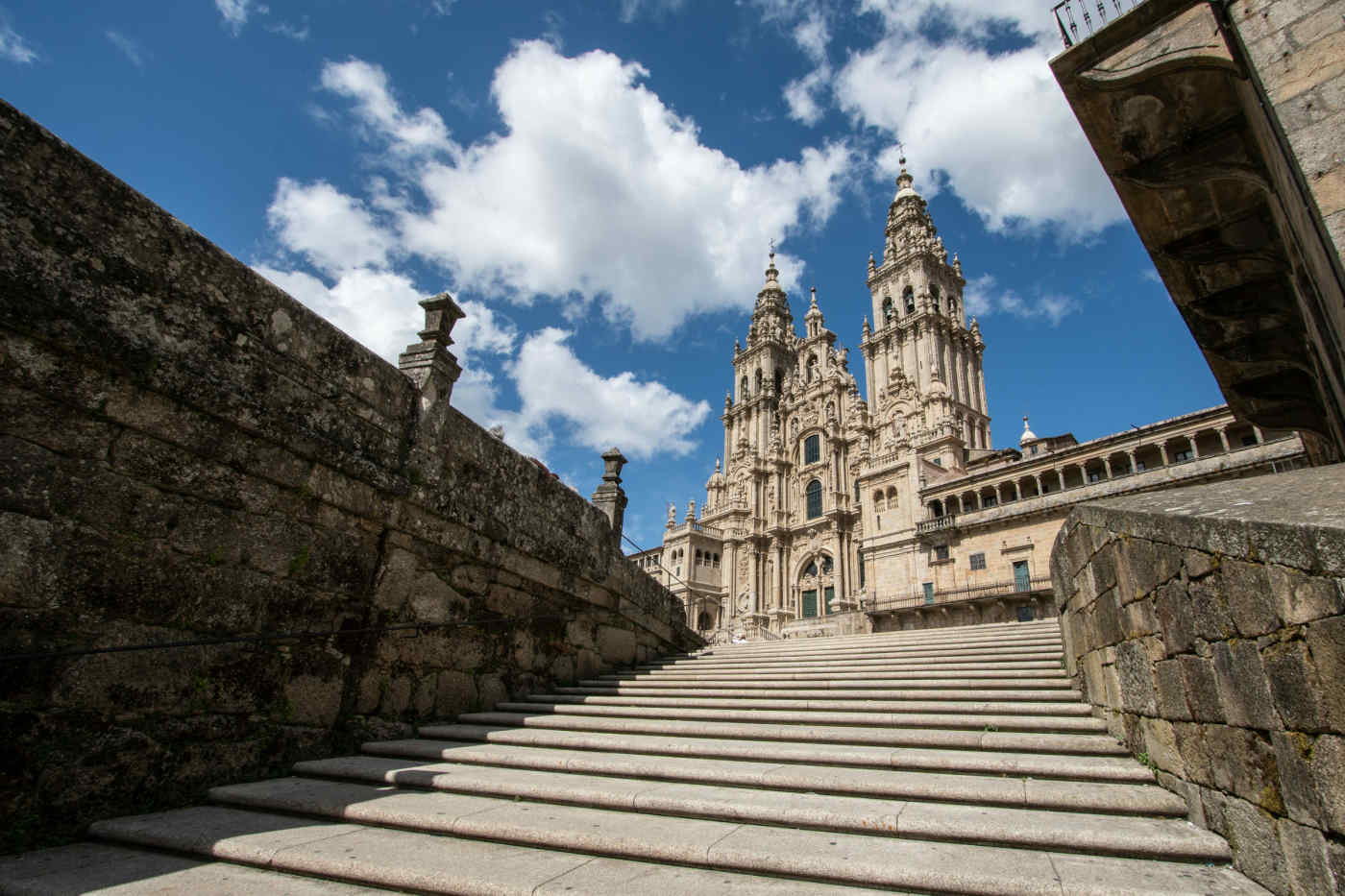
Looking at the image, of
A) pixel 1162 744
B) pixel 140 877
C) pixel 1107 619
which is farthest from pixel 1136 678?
pixel 140 877

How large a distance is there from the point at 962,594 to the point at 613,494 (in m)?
22.2

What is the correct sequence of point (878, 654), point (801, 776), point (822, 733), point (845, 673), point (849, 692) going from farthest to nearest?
point (878, 654)
point (845, 673)
point (849, 692)
point (822, 733)
point (801, 776)

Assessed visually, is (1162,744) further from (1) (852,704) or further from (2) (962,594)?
(2) (962,594)

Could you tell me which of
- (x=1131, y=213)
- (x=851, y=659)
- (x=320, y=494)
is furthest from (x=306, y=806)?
(x=1131, y=213)

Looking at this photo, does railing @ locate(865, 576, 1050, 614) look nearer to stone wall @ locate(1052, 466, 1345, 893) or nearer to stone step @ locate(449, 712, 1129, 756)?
stone step @ locate(449, 712, 1129, 756)

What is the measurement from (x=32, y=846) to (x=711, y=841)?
320 centimetres

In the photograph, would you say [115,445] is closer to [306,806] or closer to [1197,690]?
[306,806]

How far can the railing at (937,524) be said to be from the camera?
1086 inches

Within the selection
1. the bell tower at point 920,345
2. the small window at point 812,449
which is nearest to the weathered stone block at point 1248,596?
the bell tower at point 920,345

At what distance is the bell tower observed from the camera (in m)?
37.1

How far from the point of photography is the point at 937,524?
28062 millimetres

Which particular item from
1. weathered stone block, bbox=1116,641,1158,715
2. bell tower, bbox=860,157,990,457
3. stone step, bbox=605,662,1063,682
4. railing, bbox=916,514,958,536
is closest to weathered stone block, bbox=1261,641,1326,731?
weathered stone block, bbox=1116,641,1158,715

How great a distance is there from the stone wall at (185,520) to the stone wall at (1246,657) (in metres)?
4.99

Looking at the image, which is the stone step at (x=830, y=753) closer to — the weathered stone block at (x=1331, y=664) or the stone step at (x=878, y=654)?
the weathered stone block at (x=1331, y=664)
